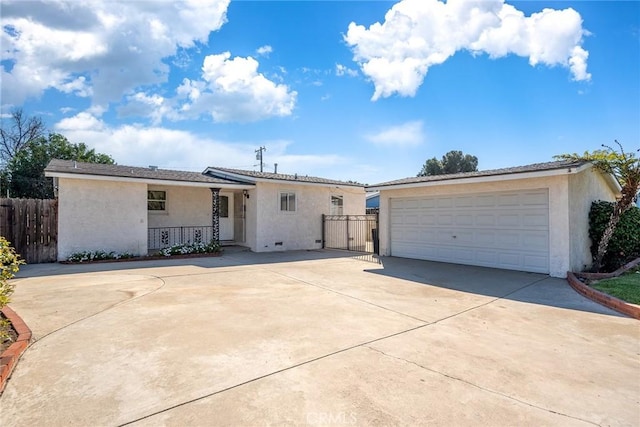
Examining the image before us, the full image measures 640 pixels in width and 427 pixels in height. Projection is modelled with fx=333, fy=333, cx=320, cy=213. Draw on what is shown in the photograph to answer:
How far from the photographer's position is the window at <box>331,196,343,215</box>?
16.6 meters

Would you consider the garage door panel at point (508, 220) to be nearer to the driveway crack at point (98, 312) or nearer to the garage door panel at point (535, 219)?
the garage door panel at point (535, 219)

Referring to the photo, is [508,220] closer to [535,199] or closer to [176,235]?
[535,199]

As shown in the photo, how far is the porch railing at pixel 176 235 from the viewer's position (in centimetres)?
1405

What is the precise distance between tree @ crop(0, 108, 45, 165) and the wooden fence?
24495 millimetres

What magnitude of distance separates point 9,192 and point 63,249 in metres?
20.7

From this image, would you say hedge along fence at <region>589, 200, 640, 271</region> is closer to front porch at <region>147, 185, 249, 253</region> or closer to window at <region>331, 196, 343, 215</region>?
window at <region>331, 196, 343, 215</region>

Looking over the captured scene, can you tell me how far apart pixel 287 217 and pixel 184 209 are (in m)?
4.57

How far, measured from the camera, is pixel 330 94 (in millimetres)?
12758

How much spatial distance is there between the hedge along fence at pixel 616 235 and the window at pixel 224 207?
46.1 ft

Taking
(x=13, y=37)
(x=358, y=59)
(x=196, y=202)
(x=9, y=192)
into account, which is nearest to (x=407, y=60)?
(x=358, y=59)

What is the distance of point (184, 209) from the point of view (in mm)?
14742

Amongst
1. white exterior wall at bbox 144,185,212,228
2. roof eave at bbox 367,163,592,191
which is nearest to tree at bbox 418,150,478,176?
roof eave at bbox 367,163,592,191

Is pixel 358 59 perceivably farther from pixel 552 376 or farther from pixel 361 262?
pixel 552 376

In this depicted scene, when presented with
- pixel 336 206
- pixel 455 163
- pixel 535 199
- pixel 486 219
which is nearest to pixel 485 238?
pixel 486 219
